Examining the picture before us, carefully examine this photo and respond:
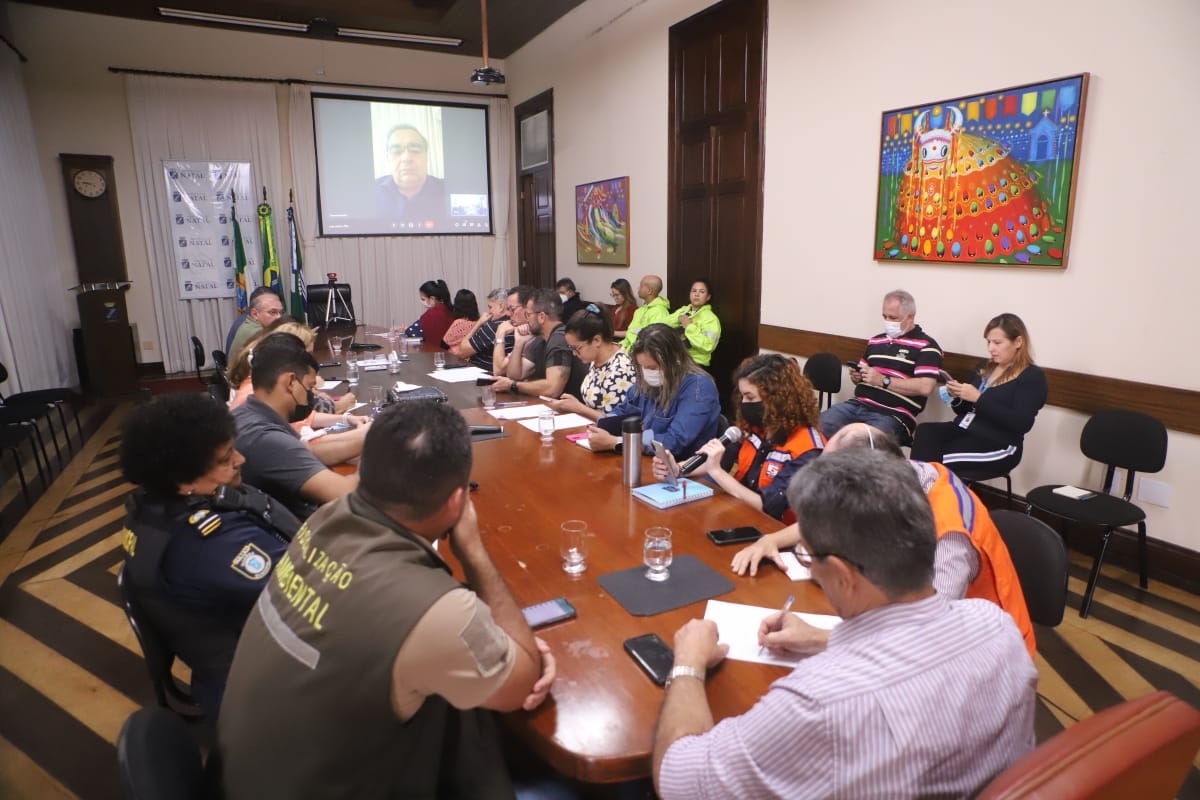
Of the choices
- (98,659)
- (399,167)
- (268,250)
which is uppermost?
(399,167)

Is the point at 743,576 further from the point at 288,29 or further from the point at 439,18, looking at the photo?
the point at 288,29

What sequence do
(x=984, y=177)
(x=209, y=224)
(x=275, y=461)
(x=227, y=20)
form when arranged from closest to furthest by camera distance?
(x=275, y=461) < (x=984, y=177) < (x=227, y=20) < (x=209, y=224)

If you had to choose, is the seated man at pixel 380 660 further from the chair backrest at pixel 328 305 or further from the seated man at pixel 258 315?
the chair backrest at pixel 328 305

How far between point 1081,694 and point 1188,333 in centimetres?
168

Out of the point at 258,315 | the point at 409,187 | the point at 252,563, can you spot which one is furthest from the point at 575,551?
the point at 409,187

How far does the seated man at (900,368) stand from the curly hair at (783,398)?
5.57 ft

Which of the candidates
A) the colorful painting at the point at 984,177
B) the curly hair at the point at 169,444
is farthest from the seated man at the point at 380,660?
the colorful painting at the point at 984,177

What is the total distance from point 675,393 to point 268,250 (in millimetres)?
6994

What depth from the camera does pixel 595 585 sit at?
1688mm

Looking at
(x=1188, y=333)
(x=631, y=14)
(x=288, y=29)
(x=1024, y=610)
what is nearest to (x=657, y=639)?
(x=1024, y=610)

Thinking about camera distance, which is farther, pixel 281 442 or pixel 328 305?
pixel 328 305

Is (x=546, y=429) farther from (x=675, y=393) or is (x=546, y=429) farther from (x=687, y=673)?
(x=687, y=673)

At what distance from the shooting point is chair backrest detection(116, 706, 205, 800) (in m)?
0.99

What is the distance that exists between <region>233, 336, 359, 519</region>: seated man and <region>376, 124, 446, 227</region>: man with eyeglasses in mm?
7127
